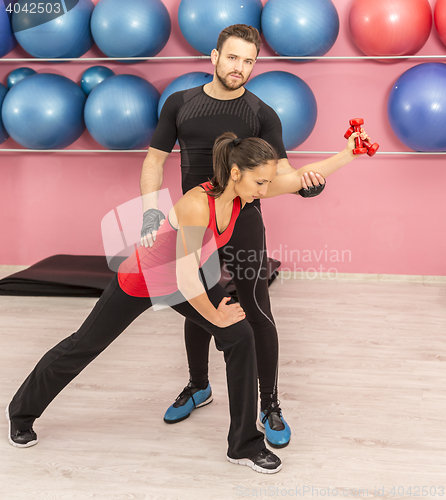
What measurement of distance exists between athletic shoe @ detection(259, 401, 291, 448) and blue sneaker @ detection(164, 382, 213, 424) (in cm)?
25

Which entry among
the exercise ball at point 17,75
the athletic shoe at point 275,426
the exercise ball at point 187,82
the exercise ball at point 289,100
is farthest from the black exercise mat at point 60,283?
the athletic shoe at point 275,426

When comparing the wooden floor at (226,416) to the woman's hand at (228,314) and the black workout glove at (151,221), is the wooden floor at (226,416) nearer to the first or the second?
the woman's hand at (228,314)

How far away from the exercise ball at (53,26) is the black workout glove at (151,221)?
1967 millimetres

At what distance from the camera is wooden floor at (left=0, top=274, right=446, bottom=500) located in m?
1.49

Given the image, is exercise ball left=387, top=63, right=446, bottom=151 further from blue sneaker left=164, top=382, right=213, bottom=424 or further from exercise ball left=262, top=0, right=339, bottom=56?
blue sneaker left=164, top=382, right=213, bottom=424

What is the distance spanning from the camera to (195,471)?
155 cm

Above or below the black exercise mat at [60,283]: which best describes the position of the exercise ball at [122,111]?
above

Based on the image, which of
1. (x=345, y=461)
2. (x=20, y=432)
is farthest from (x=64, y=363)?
(x=345, y=461)

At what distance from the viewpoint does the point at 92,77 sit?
3316 mm

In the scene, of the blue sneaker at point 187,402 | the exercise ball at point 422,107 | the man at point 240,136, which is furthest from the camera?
the exercise ball at point 422,107

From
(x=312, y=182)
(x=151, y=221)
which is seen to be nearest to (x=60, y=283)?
(x=151, y=221)

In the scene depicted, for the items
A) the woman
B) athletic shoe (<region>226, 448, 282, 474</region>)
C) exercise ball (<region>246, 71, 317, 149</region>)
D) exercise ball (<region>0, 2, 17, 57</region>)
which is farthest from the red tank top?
exercise ball (<region>0, 2, 17, 57</region>)

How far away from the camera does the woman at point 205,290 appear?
1.37m

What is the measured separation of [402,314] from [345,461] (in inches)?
55.8
